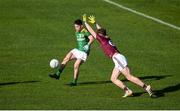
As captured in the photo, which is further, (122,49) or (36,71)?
(122,49)

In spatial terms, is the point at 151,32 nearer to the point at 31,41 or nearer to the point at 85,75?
the point at 31,41

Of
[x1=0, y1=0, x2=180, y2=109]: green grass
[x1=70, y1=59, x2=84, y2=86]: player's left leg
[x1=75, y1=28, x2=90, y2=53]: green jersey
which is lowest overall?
[x1=0, y1=0, x2=180, y2=109]: green grass

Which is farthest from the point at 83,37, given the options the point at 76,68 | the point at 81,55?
the point at 76,68

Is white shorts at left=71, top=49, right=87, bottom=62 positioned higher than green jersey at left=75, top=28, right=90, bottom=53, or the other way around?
green jersey at left=75, top=28, right=90, bottom=53

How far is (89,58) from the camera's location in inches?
1216

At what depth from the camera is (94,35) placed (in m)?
24.3

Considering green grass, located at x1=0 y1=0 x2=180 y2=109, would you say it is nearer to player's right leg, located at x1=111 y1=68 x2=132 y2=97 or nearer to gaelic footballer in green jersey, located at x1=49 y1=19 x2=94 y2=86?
player's right leg, located at x1=111 y1=68 x2=132 y2=97

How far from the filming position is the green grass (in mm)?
23531

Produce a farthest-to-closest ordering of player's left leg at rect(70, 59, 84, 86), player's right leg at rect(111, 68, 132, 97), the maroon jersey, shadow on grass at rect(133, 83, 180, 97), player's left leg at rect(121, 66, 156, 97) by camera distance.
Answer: player's left leg at rect(70, 59, 84, 86), shadow on grass at rect(133, 83, 180, 97), the maroon jersey, player's right leg at rect(111, 68, 132, 97), player's left leg at rect(121, 66, 156, 97)

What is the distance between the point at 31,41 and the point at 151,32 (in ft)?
21.2

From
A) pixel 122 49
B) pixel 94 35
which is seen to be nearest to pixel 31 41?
pixel 122 49

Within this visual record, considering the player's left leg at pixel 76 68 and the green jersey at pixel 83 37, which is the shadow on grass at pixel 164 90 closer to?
the player's left leg at pixel 76 68

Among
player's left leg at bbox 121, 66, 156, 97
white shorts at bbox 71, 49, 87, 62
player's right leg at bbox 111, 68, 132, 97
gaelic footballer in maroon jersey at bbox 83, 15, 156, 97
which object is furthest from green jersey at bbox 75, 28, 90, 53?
player's left leg at bbox 121, 66, 156, 97

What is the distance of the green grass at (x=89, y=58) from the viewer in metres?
23.5
